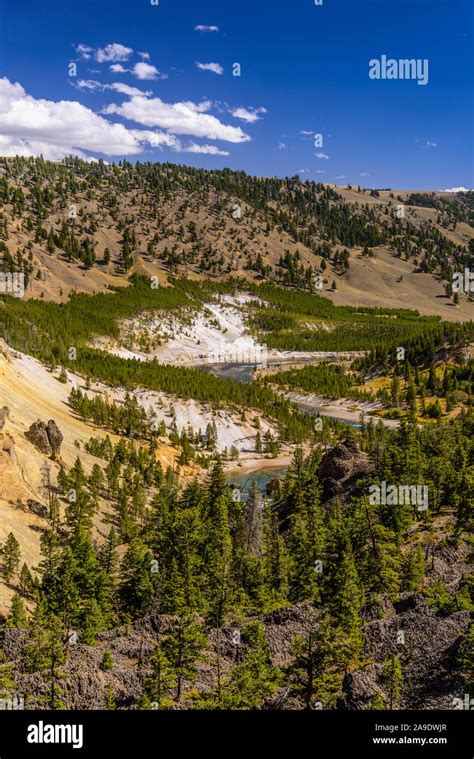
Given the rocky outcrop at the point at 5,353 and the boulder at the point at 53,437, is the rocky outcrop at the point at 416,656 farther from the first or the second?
the rocky outcrop at the point at 5,353

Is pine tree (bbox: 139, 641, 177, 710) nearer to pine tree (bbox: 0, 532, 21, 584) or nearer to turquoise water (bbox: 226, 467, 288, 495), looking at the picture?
pine tree (bbox: 0, 532, 21, 584)

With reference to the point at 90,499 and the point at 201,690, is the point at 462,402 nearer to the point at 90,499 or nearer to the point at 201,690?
the point at 90,499

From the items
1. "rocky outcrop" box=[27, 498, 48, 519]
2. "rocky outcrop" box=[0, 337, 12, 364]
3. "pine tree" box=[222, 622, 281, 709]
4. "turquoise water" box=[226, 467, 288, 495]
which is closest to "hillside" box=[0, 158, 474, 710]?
"pine tree" box=[222, 622, 281, 709]

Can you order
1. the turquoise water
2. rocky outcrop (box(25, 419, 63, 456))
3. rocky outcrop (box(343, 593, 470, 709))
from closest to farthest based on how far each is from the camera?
rocky outcrop (box(343, 593, 470, 709)) → rocky outcrop (box(25, 419, 63, 456)) → the turquoise water

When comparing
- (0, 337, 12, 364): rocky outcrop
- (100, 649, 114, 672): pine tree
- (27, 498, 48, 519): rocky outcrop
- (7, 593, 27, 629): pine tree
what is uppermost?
(0, 337, 12, 364): rocky outcrop

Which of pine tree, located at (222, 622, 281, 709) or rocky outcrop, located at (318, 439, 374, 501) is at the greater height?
rocky outcrop, located at (318, 439, 374, 501)

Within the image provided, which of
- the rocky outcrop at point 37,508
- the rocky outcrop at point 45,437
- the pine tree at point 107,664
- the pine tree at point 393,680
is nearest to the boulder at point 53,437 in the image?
the rocky outcrop at point 45,437

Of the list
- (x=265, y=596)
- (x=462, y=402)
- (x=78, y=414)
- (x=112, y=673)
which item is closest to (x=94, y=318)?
(x=78, y=414)
